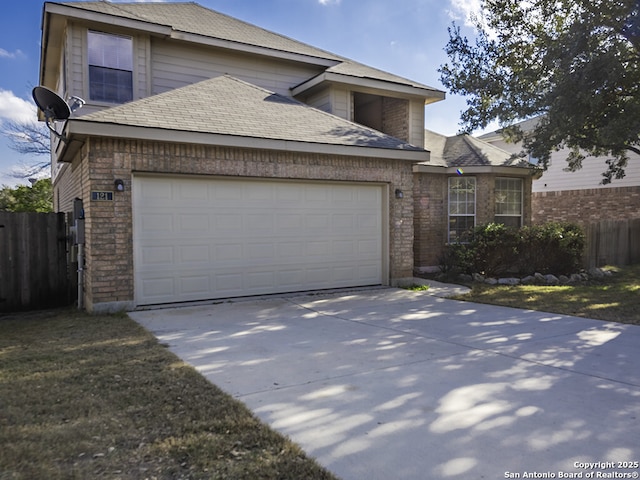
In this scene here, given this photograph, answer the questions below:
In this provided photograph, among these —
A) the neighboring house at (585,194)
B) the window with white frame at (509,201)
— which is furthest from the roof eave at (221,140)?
the neighboring house at (585,194)

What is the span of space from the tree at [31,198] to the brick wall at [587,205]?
24.4m

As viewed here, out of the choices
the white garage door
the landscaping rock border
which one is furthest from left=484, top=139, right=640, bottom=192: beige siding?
the white garage door

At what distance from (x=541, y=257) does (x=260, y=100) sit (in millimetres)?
8241

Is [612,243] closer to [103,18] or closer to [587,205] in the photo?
[587,205]

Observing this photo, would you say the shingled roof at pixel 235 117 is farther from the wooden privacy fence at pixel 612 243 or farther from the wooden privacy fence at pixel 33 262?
the wooden privacy fence at pixel 612 243

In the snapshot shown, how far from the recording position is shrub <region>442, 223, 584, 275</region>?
12.0 metres

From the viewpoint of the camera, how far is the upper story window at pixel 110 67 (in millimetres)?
10773

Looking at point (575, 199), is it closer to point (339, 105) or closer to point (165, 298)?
point (339, 105)

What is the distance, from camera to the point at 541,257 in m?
12.3

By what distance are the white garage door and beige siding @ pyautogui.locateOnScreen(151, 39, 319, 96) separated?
475 centimetres

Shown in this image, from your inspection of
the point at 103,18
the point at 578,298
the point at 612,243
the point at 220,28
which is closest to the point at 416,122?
the point at 220,28

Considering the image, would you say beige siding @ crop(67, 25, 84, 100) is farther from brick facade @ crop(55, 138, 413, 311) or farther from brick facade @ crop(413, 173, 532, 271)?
brick facade @ crop(413, 173, 532, 271)

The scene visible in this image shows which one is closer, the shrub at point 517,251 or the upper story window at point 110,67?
the upper story window at point 110,67

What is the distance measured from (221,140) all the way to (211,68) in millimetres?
5178
